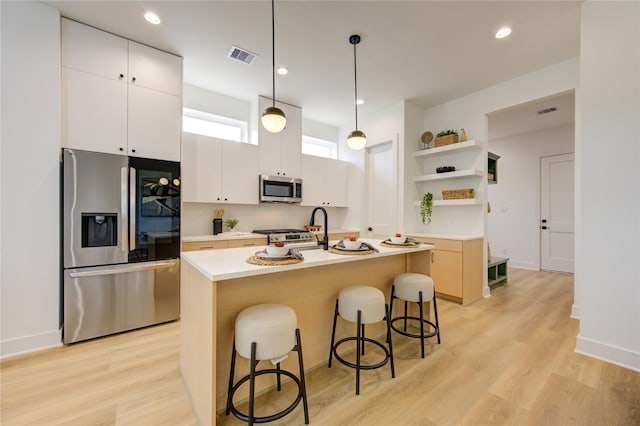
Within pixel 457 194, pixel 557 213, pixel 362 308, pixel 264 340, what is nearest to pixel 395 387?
pixel 362 308

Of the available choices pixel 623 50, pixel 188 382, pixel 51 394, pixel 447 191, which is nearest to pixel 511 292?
pixel 447 191

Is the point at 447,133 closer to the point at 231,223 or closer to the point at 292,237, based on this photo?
the point at 292,237

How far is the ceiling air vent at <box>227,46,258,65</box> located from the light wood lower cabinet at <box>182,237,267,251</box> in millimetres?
2166

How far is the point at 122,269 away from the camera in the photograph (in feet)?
8.54

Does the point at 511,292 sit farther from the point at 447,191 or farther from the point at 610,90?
the point at 610,90

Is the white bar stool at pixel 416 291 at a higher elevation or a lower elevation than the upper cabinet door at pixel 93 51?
lower

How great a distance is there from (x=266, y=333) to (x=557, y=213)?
6.34 m

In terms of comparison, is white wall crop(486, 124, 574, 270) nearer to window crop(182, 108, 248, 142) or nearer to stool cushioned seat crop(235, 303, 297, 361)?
window crop(182, 108, 248, 142)

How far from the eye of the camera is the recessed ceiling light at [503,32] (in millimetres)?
2561

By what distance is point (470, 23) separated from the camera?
248 cm

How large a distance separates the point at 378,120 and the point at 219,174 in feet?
9.09

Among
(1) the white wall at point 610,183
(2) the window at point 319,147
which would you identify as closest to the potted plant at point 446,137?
(1) the white wall at point 610,183

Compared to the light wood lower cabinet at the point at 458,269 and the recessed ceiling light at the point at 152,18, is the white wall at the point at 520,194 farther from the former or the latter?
the recessed ceiling light at the point at 152,18

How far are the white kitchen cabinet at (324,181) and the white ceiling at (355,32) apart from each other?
1.23 metres
